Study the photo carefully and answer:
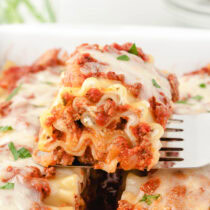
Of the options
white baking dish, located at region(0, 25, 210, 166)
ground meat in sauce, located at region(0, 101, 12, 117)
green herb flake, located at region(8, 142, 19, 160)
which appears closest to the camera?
green herb flake, located at region(8, 142, 19, 160)

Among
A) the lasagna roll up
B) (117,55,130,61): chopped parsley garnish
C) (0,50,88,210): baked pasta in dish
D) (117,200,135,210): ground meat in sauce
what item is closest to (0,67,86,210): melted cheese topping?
(0,50,88,210): baked pasta in dish

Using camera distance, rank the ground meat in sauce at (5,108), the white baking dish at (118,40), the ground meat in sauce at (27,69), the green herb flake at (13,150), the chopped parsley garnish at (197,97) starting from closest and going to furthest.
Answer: the green herb flake at (13,150) → the ground meat in sauce at (5,108) → the chopped parsley garnish at (197,97) → the ground meat in sauce at (27,69) → the white baking dish at (118,40)

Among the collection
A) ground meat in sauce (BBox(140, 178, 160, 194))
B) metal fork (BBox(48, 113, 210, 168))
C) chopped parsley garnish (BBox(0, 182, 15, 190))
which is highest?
metal fork (BBox(48, 113, 210, 168))

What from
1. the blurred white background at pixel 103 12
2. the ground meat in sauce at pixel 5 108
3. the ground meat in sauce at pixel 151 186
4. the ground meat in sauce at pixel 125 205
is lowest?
the ground meat in sauce at pixel 125 205

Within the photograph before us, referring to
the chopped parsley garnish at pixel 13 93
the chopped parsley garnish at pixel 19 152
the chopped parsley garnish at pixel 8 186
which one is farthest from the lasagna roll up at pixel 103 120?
the chopped parsley garnish at pixel 13 93

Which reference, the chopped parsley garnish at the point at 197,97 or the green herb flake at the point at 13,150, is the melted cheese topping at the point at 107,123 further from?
Result: the chopped parsley garnish at the point at 197,97

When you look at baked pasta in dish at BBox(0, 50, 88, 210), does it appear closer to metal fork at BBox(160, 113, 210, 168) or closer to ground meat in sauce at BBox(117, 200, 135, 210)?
ground meat in sauce at BBox(117, 200, 135, 210)

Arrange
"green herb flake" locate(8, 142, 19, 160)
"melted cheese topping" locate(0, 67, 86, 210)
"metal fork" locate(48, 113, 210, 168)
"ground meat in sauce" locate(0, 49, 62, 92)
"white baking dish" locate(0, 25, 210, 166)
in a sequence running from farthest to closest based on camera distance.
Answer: "white baking dish" locate(0, 25, 210, 166)
"ground meat in sauce" locate(0, 49, 62, 92)
"green herb flake" locate(8, 142, 19, 160)
"metal fork" locate(48, 113, 210, 168)
"melted cheese topping" locate(0, 67, 86, 210)
